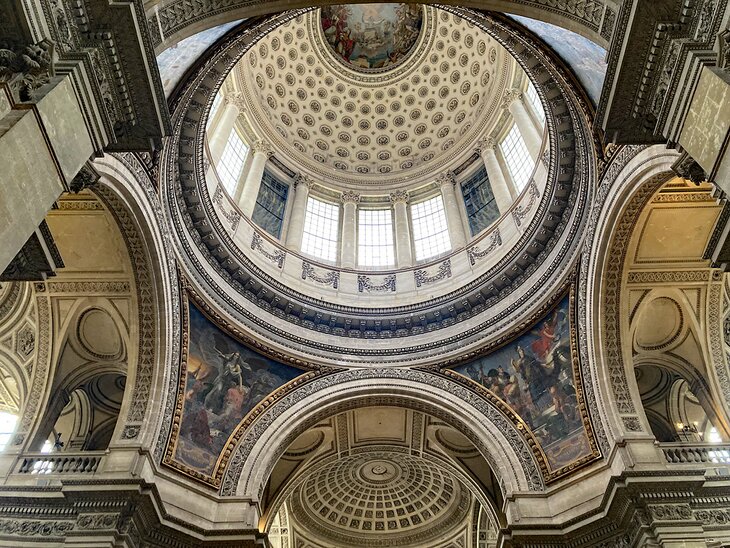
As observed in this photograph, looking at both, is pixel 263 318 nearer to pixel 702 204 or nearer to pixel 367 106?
pixel 702 204

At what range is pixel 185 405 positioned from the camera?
13.3 metres

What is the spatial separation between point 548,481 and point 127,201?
10814mm

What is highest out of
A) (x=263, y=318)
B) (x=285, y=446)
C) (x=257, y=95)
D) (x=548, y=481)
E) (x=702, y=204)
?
(x=257, y=95)

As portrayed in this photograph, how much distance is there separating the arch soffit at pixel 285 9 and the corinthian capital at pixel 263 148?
1588cm

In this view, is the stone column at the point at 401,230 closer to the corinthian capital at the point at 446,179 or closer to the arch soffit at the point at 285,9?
the corinthian capital at the point at 446,179

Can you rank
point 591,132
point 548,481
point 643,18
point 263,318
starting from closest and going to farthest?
point 643,18
point 591,132
point 548,481
point 263,318

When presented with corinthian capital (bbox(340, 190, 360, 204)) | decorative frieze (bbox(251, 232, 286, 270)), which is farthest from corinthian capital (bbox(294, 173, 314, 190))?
decorative frieze (bbox(251, 232, 286, 270))

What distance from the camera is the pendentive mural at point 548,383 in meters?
13.1

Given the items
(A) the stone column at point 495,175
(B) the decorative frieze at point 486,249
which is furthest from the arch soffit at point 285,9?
(A) the stone column at point 495,175

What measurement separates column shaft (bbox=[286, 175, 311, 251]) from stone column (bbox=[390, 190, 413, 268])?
3.63 m

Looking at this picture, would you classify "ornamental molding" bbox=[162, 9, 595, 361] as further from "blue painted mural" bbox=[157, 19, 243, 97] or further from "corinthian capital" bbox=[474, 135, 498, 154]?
"corinthian capital" bbox=[474, 135, 498, 154]

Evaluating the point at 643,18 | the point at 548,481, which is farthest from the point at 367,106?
the point at 643,18

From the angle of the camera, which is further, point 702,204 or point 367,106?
point 367,106

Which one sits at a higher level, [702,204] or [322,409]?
[702,204]
